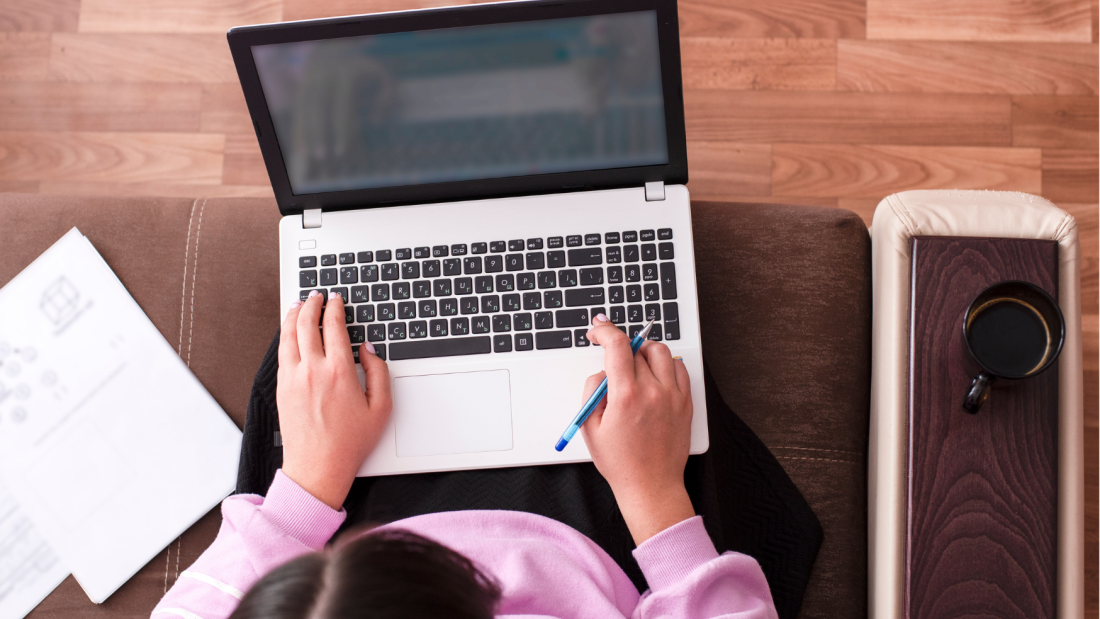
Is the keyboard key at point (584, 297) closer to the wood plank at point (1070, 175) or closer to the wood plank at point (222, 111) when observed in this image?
the wood plank at point (222, 111)

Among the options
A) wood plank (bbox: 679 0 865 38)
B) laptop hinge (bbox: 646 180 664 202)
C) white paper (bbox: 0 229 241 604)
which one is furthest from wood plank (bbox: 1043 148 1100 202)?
white paper (bbox: 0 229 241 604)

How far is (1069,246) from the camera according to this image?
2.31 feet

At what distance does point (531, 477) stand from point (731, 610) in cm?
25

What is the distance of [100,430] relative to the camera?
0.86 meters

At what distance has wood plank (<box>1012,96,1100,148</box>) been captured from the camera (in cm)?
126

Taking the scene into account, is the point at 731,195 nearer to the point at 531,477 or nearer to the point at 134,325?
the point at 531,477

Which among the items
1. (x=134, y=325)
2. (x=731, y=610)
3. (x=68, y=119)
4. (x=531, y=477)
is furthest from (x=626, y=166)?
(x=68, y=119)

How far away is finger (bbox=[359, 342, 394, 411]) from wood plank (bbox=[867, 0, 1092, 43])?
1.08 metres

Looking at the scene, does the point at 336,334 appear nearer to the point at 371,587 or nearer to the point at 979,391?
the point at 371,587

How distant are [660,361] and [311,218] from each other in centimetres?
43

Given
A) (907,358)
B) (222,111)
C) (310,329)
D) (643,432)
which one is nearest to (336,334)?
(310,329)

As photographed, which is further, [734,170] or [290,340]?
[734,170]

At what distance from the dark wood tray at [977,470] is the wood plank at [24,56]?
1533 millimetres

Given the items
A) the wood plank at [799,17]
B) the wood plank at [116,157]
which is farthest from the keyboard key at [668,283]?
the wood plank at [116,157]
